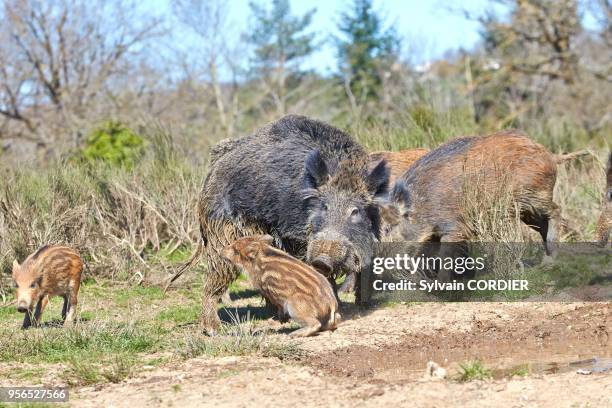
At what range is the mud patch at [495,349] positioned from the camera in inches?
254

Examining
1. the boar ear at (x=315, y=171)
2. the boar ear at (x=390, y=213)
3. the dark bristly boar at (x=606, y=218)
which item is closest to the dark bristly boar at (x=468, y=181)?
the boar ear at (x=390, y=213)

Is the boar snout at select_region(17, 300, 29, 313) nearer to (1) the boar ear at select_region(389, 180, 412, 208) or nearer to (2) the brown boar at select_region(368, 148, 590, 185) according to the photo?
(1) the boar ear at select_region(389, 180, 412, 208)

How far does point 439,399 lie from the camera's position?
5500 mm

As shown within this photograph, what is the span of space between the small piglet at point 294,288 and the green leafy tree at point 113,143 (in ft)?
26.6

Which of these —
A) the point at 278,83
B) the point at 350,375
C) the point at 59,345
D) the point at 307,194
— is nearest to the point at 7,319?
the point at 59,345

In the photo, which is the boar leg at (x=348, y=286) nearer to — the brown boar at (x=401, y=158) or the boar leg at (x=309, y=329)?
the brown boar at (x=401, y=158)

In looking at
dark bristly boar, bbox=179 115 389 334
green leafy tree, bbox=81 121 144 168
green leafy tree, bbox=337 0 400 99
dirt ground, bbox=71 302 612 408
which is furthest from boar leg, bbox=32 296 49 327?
green leafy tree, bbox=337 0 400 99

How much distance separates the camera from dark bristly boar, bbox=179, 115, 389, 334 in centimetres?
796

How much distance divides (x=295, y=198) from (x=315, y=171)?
Result: 37 centimetres

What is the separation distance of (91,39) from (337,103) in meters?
13.3

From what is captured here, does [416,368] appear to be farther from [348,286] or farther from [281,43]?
[281,43]

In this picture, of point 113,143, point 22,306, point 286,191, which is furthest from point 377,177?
point 113,143

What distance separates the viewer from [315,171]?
26.5 feet

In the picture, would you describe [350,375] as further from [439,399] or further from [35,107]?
[35,107]
